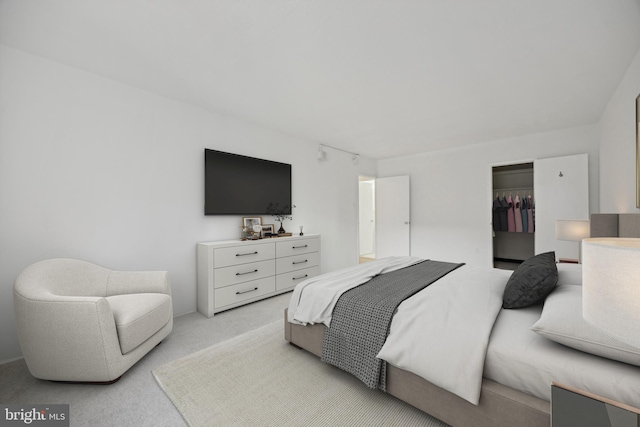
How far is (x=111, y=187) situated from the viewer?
2543 millimetres

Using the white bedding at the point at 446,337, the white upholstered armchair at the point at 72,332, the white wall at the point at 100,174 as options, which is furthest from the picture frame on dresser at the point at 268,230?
the white bedding at the point at 446,337

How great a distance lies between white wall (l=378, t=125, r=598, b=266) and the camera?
3.98 metres

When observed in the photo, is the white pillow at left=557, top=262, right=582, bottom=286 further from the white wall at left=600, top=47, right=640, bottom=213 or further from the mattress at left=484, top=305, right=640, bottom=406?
the white wall at left=600, top=47, right=640, bottom=213

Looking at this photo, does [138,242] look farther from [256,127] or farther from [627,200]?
[627,200]

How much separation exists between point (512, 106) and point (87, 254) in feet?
16.0

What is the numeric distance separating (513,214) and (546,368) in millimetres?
4559

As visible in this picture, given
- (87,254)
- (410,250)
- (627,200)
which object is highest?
(627,200)

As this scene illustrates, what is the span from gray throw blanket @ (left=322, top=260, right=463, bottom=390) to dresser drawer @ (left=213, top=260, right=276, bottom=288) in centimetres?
165

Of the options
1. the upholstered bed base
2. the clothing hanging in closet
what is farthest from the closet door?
the upholstered bed base

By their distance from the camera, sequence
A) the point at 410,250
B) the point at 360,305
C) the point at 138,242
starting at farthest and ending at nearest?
the point at 410,250 < the point at 138,242 < the point at 360,305

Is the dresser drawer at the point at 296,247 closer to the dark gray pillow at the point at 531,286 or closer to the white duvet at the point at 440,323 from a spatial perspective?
the white duvet at the point at 440,323

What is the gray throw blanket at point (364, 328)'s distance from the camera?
1575 mm

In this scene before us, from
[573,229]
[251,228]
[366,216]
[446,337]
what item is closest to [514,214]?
[573,229]

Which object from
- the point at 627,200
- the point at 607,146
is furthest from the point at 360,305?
the point at 607,146
